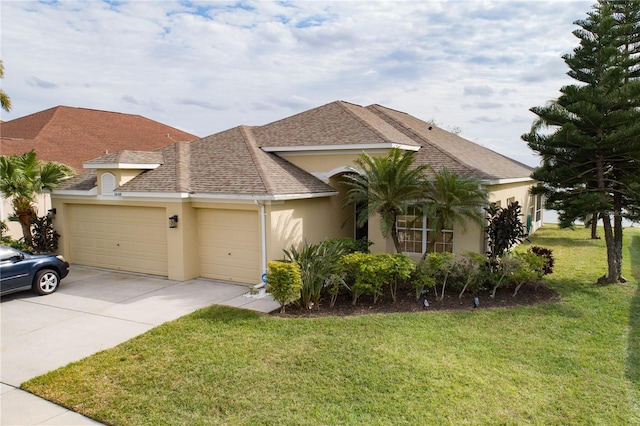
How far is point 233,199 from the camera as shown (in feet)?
39.5

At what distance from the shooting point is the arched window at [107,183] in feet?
45.9

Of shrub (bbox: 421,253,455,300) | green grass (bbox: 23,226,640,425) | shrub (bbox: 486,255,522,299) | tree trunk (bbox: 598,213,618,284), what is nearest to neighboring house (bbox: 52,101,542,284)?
shrub (bbox: 486,255,522,299)

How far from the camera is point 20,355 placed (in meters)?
7.57

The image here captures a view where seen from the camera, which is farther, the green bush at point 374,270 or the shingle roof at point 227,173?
the shingle roof at point 227,173

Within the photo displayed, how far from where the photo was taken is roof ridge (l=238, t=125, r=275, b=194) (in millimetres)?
12066

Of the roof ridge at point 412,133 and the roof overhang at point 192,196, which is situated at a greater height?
the roof ridge at point 412,133

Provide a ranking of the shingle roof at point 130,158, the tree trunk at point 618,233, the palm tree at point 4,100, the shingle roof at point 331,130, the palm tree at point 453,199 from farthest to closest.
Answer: the palm tree at point 4,100
the shingle roof at point 331,130
the shingle roof at point 130,158
the tree trunk at point 618,233
the palm tree at point 453,199

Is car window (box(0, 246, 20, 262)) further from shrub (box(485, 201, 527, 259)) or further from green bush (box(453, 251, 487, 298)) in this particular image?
shrub (box(485, 201, 527, 259))

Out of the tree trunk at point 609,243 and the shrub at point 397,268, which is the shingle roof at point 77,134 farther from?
the tree trunk at point 609,243

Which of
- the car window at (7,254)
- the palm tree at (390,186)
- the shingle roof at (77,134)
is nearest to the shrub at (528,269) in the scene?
the palm tree at (390,186)

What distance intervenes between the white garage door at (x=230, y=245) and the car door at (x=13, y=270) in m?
4.52

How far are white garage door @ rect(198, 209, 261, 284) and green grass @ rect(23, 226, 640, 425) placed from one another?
3013 mm

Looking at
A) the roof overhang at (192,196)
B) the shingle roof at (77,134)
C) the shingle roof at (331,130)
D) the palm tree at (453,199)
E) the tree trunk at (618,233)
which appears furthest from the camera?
the shingle roof at (77,134)

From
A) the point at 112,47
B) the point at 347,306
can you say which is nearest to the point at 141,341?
the point at 347,306
